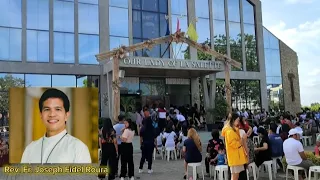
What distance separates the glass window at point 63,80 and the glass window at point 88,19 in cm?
341

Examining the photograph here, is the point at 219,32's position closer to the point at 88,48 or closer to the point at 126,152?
the point at 88,48

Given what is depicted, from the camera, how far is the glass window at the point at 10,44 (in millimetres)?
21141

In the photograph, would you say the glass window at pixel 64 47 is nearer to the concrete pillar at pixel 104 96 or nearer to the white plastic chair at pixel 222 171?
the concrete pillar at pixel 104 96

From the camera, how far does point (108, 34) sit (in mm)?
24125

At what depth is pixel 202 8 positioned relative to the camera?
28266 mm

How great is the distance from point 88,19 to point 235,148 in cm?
1976

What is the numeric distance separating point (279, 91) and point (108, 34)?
56.9ft

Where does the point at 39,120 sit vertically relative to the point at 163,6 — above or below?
below

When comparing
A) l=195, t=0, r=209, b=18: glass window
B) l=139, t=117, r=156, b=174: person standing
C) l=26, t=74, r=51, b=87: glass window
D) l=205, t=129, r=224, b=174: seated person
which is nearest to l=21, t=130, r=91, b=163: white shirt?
A: l=139, t=117, r=156, b=174: person standing

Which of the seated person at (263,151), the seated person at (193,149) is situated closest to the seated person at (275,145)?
the seated person at (263,151)

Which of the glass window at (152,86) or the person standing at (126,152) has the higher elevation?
the glass window at (152,86)

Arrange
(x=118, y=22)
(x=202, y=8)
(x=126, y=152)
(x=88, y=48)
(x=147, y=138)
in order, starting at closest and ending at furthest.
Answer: (x=126, y=152)
(x=147, y=138)
(x=88, y=48)
(x=118, y=22)
(x=202, y=8)

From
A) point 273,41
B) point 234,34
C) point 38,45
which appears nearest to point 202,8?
point 234,34

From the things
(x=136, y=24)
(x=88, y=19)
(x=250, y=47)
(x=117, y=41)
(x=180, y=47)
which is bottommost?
(x=180, y=47)
